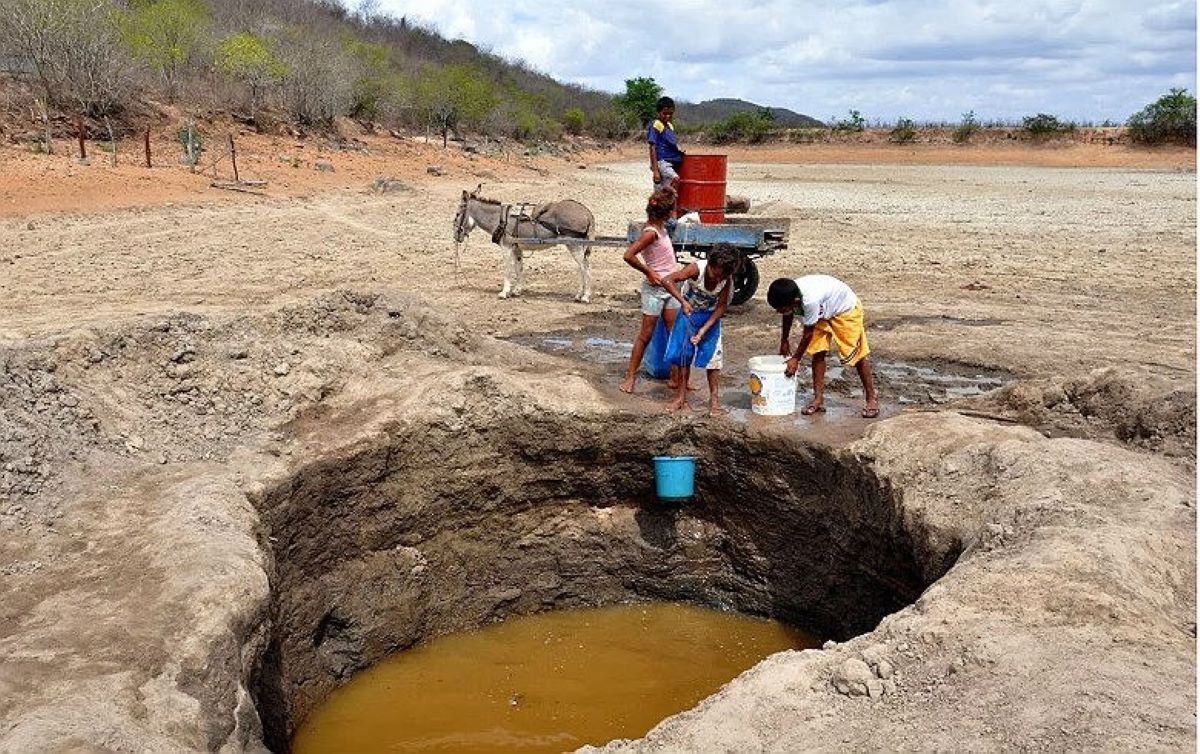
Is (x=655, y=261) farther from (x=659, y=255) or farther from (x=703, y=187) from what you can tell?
(x=703, y=187)

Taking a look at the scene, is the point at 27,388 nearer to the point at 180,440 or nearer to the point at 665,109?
the point at 180,440

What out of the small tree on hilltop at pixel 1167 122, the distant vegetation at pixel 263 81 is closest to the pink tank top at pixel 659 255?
the distant vegetation at pixel 263 81

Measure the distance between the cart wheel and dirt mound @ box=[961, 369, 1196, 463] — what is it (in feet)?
15.6

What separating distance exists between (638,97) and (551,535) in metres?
66.2

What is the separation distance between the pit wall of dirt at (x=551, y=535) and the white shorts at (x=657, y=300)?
82 centimetres

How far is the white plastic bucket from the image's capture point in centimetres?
721

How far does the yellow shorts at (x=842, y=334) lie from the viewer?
705cm

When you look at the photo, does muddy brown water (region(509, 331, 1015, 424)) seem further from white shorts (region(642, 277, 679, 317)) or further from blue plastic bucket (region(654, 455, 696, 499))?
white shorts (region(642, 277, 679, 317))

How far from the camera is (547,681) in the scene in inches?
261

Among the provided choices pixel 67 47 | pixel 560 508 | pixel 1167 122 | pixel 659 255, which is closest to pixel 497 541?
pixel 560 508

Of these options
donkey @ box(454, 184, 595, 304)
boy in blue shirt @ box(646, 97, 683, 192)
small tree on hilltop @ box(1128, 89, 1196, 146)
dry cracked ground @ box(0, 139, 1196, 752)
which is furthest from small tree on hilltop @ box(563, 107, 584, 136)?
boy in blue shirt @ box(646, 97, 683, 192)

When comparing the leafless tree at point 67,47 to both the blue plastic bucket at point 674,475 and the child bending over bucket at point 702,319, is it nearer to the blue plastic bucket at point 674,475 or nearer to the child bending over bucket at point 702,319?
the child bending over bucket at point 702,319

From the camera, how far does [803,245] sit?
56.1 ft

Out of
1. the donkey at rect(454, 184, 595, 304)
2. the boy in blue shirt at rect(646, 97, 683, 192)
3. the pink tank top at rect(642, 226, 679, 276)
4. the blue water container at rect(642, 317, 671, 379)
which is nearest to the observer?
the pink tank top at rect(642, 226, 679, 276)
